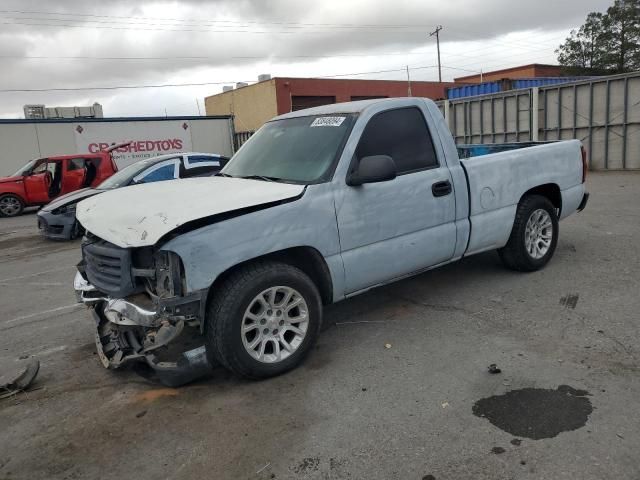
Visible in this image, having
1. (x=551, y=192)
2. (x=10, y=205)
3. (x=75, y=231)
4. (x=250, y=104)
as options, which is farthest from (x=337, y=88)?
(x=551, y=192)

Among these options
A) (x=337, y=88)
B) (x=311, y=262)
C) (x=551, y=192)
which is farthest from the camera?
(x=337, y=88)

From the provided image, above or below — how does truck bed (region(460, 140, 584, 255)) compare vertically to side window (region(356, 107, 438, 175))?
below

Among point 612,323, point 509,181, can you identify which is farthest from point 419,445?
point 509,181

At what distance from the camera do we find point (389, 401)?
11.0ft

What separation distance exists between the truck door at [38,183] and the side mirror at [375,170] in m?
14.0

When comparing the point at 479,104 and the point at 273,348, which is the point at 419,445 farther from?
the point at 479,104

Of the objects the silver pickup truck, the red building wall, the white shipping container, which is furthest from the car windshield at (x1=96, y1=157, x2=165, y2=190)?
the red building wall

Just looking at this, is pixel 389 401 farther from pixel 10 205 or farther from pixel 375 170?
pixel 10 205

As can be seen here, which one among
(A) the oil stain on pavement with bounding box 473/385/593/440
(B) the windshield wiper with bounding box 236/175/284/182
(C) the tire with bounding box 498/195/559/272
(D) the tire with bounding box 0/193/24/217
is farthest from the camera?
(D) the tire with bounding box 0/193/24/217

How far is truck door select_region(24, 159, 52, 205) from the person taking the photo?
50.5 feet

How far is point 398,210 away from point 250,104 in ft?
114

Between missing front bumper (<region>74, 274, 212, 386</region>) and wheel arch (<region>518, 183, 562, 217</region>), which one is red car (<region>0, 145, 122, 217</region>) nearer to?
missing front bumper (<region>74, 274, 212, 386</region>)

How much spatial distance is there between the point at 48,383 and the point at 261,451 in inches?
79.0

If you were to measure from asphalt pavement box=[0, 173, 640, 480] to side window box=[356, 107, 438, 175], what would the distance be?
1.40 metres
